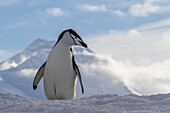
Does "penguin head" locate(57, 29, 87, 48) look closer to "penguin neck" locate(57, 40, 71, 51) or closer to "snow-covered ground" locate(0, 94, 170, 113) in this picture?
"penguin neck" locate(57, 40, 71, 51)

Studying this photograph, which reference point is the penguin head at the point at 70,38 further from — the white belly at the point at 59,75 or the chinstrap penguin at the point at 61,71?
the white belly at the point at 59,75

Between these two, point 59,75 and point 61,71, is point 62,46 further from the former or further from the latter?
point 59,75

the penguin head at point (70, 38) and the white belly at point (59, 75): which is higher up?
the penguin head at point (70, 38)

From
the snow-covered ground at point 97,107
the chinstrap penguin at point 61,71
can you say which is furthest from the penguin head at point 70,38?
the snow-covered ground at point 97,107

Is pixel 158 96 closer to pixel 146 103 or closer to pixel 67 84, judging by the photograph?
pixel 146 103

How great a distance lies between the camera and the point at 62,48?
8469mm

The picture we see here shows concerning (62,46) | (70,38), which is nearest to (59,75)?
(62,46)

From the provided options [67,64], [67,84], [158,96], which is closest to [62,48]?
[67,64]

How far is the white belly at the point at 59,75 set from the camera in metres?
8.37

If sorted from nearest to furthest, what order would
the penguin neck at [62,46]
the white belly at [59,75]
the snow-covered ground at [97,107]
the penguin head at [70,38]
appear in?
the snow-covered ground at [97,107], the white belly at [59,75], the penguin neck at [62,46], the penguin head at [70,38]

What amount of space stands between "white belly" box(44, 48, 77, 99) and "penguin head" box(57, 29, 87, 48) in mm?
246

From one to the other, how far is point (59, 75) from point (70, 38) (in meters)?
1.04

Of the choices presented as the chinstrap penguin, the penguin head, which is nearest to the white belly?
the chinstrap penguin

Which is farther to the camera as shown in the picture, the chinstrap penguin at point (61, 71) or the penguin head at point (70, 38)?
the penguin head at point (70, 38)
